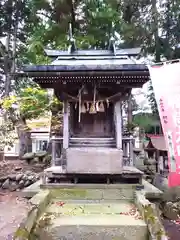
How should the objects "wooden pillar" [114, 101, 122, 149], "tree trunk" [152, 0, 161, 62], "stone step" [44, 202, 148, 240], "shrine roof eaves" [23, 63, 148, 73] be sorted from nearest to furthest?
"stone step" [44, 202, 148, 240] → "shrine roof eaves" [23, 63, 148, 73] → "wooden pillar" [114, 101, 122, 149] → "tree trunk" [152, 0, 161, 62]

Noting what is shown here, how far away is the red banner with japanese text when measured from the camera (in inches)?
195

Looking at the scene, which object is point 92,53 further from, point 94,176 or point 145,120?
point 145,120

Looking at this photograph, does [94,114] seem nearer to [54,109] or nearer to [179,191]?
[54,109]

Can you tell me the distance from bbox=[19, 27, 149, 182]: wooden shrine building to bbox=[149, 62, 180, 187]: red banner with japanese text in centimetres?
216

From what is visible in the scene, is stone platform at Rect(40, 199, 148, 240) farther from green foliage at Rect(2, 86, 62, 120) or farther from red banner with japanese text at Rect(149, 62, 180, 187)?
green foliage at Rect(2, 86, 62, 120)

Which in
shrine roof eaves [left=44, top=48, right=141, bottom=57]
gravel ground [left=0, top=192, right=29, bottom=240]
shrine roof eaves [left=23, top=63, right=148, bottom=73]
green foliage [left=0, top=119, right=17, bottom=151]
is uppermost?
shrine roof eaves [left=44, top=48, right=141, bottom=57]

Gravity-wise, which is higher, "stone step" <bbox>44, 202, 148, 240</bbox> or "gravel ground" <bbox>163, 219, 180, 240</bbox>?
"stone step" <bbox>44, 202, 148, 240</bbox>

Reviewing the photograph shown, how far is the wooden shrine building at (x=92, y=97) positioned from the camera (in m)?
7.54

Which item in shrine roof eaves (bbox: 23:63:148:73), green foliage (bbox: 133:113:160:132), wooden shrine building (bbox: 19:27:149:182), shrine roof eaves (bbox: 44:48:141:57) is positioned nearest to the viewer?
shrine roof eaves (bbox: 23:63:148:73)

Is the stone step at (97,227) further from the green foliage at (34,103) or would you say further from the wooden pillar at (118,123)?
the green foliage at (34,103)

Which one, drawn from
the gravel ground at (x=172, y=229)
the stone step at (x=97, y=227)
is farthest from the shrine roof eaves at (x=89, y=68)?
the gravel ground at (x=172, y=229)

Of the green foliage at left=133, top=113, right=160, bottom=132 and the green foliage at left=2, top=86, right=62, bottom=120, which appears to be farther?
the green foliage at left=133, top=113, right=160, bottom=132

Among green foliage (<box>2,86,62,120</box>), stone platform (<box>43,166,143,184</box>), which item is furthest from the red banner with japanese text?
green foliage (<box>2,86,62,120</box>)

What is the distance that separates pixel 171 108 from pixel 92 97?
3958 mm
